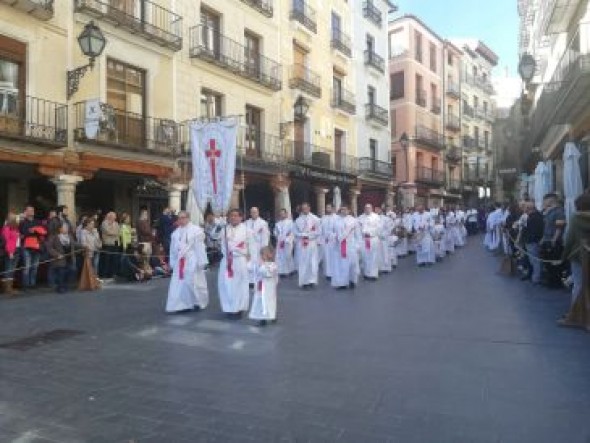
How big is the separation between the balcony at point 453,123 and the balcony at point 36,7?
37.4 m

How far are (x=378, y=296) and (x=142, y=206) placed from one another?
10.8m

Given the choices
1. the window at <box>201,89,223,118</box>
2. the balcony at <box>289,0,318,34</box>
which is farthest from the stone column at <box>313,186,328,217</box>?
the window at <box>201,89,223,118</box>

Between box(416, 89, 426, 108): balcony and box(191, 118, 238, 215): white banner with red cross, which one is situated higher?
box(416, 89, 426, 108): balcony

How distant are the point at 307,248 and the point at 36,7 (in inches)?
335

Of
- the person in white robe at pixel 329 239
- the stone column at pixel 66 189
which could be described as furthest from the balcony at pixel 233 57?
the person in white robe at pixel 329 239

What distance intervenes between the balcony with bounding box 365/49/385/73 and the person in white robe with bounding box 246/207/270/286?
23467 mm

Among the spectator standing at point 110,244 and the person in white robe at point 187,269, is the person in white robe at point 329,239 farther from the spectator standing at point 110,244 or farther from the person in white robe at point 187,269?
the spectator standing at point 110,244

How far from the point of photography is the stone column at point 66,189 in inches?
607

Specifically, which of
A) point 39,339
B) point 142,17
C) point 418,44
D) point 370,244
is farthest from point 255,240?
point 418,44

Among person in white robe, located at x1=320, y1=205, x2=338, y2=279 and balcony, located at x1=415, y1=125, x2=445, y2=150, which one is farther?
balcony, located at x1=415, y1=125, x2=445, y2=150

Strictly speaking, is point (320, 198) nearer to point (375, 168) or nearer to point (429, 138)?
point (375, 168)

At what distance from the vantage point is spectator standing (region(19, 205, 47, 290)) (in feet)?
41.7

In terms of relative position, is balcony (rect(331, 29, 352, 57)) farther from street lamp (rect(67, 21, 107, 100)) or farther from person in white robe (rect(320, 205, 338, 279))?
person in white robe (rect(320, 205, 338, 279))

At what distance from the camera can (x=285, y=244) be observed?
51.3ft
